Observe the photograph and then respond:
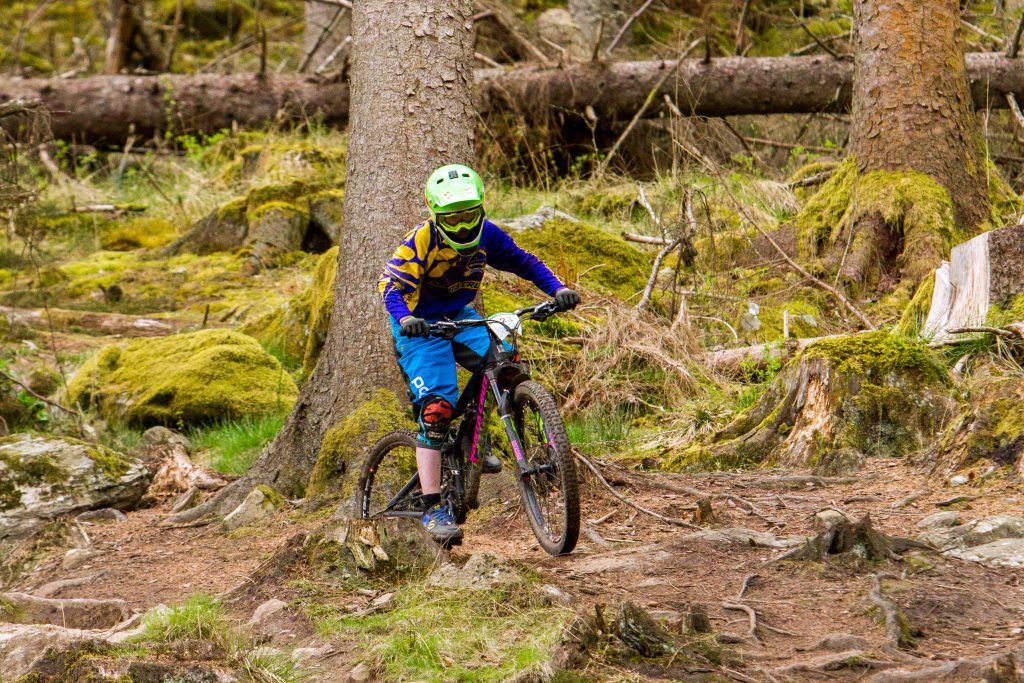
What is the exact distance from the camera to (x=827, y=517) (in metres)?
4.90

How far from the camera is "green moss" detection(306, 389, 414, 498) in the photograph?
247 inches

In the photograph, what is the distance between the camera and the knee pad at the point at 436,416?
209 inches

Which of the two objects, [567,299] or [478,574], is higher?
[567,299]

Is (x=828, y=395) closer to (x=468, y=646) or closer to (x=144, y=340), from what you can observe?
(x=468, y=646)

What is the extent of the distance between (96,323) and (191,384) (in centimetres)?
303

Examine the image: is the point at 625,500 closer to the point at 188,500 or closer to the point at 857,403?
the point at 857,403

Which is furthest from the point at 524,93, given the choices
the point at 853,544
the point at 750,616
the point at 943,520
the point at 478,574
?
the point at 750,616

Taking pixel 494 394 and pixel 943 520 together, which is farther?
pixel 494 394

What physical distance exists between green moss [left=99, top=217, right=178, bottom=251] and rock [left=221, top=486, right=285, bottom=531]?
26.1 ft

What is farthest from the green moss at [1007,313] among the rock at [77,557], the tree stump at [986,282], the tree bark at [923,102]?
the rock at [77,557]

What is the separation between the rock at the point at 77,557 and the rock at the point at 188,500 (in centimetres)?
80

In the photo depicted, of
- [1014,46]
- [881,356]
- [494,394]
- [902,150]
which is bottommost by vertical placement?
[494,394]

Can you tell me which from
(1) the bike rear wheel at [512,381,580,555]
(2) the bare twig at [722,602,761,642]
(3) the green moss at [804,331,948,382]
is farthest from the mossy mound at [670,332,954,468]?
(2) the bare twig at [722,602,761,642]

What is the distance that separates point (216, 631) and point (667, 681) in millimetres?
1723
